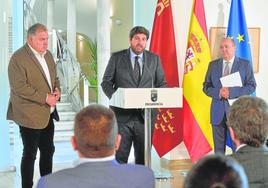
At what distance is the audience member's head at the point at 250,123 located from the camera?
5.74 ft

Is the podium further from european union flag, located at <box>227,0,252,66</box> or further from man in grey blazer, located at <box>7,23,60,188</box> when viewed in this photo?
european union flag, located at <box>227,0,252,66</box>

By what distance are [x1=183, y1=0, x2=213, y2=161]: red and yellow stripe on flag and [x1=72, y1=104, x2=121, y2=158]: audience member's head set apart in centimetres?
323

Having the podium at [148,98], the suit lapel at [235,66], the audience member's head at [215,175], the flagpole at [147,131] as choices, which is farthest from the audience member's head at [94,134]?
the suit lapel at [235,66]

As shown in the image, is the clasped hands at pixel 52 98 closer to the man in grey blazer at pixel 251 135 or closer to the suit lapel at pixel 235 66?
the suit lapel at pixel 235 66

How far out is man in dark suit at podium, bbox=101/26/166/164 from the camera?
3.50 metres

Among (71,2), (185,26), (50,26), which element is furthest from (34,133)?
(50,26)

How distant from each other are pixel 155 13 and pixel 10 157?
93.9 inches

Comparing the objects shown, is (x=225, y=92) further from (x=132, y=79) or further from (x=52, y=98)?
(x=52, y=98)

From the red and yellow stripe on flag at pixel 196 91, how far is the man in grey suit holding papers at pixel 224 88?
1.50ft

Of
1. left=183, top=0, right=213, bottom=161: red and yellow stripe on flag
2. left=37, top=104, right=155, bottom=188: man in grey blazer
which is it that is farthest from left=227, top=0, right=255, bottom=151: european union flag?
left=37, top=104, right=155, bottom=188: man in grey blazer

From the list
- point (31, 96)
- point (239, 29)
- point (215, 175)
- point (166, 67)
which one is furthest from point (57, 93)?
point (215, 175)

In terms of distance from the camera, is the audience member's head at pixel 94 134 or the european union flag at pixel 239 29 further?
the european union flag at pixel 239 29

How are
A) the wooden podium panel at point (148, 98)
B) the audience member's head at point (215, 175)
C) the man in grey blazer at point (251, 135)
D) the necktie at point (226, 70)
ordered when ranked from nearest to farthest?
the audience member's head at point (215, 175)
the man in grey blazer at point (251, 135)
the wooden podium panel at point (148, 98)
the necktie at point (226, 70)

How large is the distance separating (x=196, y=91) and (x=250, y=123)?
9.53 feet
